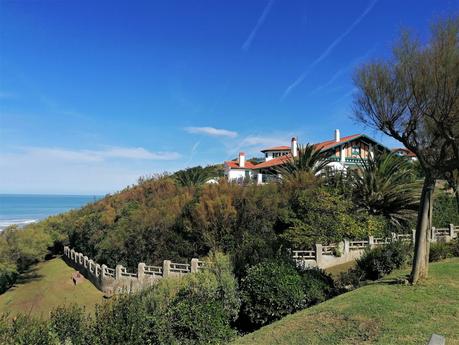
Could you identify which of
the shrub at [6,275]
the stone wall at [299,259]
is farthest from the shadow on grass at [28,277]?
the stone wall at [299,259]

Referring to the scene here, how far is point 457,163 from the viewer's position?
26.0 ft

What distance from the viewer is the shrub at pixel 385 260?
1098cm

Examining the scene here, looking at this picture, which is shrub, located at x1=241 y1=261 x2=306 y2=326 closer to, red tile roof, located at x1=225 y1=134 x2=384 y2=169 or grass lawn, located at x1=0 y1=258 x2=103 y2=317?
grass lawn, located at x1=0 y1=258 x2=103 y2=317

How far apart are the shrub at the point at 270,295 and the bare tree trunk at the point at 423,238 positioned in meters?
2.93

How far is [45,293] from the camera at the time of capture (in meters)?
22.5

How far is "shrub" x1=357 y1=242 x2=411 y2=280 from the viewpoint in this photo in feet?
36.0

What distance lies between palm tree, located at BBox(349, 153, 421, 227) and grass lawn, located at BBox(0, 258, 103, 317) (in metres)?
16.9

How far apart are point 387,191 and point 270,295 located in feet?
50.2

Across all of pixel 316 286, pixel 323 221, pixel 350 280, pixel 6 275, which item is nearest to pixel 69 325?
pixel 316 286

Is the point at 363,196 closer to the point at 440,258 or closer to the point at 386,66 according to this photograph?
the point at 440,258

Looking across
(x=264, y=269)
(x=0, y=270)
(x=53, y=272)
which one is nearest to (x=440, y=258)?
(x=264, y=269)

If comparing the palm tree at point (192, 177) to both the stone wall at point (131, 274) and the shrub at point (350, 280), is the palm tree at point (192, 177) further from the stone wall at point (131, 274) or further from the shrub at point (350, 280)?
the shrub at point (350, 280)

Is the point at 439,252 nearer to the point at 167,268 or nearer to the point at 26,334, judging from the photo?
the point at 167,268

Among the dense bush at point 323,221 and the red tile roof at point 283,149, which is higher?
the red tile roof at point 283,149
